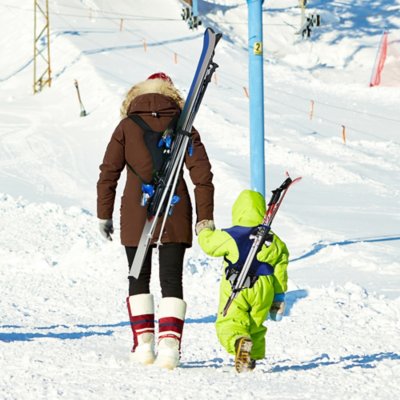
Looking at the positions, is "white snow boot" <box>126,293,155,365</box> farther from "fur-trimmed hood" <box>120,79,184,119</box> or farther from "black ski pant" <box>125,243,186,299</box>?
"fur-trimmed hood" <box>120,79,184,119</box>

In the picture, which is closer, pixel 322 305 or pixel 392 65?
pixel 322 305

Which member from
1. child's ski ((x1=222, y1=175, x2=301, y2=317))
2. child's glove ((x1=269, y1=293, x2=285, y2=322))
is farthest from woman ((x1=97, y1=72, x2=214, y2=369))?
child's glove ((x1=269, y1=293, x2=285, y2=322))

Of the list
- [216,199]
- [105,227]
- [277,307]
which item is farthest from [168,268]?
[216,199]

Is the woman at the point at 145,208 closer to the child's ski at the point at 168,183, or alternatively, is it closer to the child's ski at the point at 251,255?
the child's ski at the point at 168,183

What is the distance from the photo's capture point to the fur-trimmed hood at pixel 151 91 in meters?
4.87

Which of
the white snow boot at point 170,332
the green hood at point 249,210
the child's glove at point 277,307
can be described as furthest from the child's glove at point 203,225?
the child's glove at point 277,307

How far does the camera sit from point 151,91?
486cm

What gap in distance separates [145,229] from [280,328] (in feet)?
6.75

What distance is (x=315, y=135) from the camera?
24.4 meters

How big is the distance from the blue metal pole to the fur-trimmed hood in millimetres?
4315

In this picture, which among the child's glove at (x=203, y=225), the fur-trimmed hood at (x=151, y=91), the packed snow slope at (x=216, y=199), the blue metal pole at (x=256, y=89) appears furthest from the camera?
the blue metal pole at (x=256, y=89)

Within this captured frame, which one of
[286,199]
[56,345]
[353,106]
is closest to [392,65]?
[353,106]

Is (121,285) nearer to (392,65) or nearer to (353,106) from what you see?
(353,106)

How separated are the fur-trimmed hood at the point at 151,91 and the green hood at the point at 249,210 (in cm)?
62
